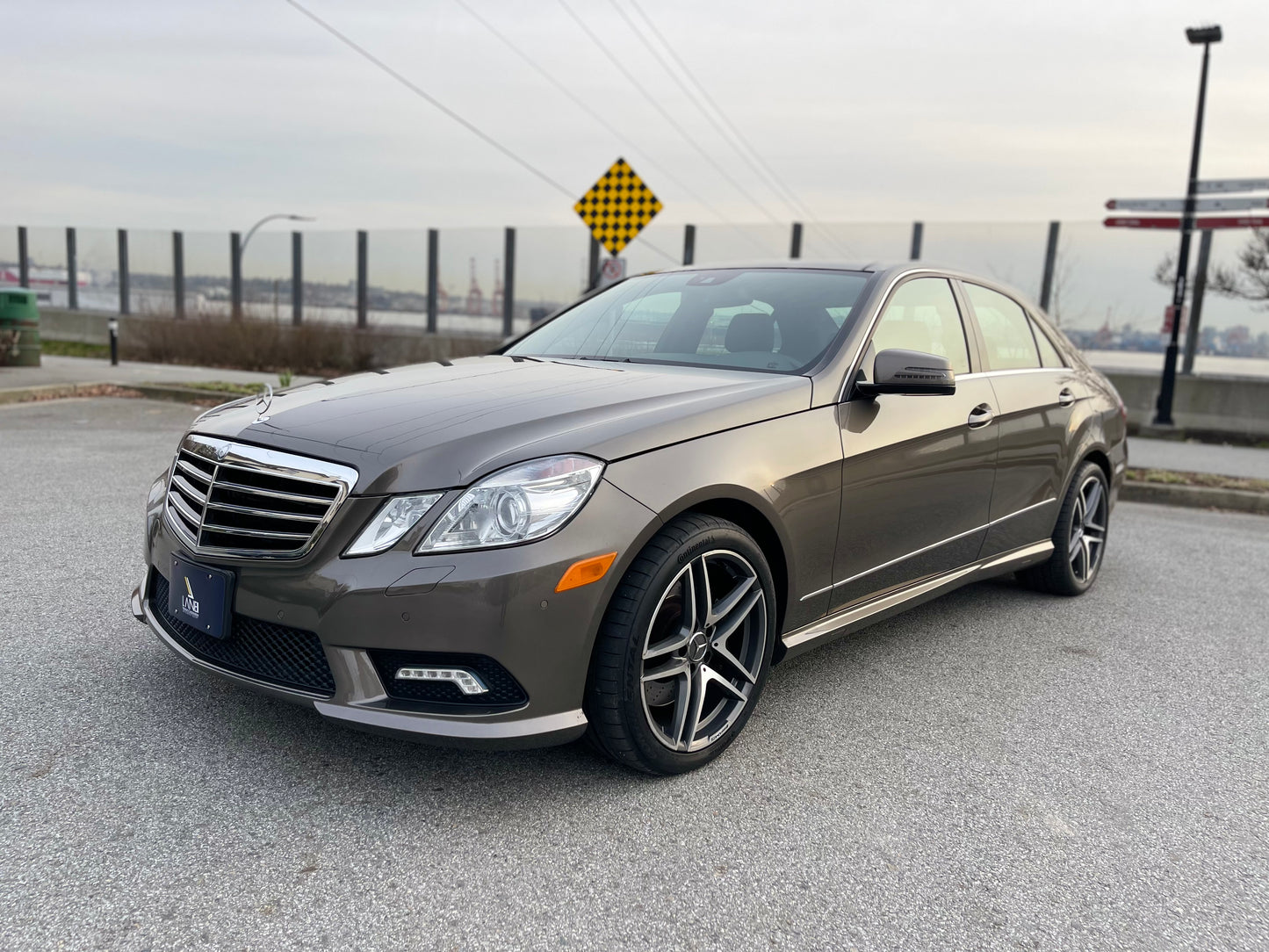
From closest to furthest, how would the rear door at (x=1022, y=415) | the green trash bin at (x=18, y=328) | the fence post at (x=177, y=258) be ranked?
the rear door at (x=1022, y=415) → the green trash bin at (x=18, y=328) → the fence post at (x=177, y=258)

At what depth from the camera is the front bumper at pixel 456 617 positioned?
97.7 inches

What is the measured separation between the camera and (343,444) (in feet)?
8.91

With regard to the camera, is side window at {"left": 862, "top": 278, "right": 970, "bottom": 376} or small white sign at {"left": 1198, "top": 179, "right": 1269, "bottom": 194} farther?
small white sign at {"left": 1198, "top": 179, "right": 1269, "bottom": 194}

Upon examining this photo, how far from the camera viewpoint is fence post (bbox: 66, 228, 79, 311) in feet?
89.0

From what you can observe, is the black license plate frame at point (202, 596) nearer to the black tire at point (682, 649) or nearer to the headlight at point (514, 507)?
the headlight at point (514, 507)

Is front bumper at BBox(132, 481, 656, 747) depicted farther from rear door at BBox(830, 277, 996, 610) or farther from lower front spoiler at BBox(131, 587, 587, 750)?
rear door at BBox(830, 277, 996, 610)

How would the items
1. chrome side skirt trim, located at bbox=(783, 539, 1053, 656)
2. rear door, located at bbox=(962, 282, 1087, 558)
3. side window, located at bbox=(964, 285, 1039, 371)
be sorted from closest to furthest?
1. chrome side skirt trim, located at bbox=(783, 539, 1053, 656)
2. rear door, located at bbox=(962, 282, 1087, 558)
3. side window, located at bbox=(964, 285, 1039, 371)

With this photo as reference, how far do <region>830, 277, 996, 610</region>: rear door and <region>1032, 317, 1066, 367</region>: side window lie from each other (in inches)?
31.9

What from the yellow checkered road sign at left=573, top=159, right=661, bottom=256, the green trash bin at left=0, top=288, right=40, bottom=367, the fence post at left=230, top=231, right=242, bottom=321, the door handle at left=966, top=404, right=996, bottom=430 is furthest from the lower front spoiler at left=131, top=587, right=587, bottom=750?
the fence post at left=230, top=231, right=242, bottom=321

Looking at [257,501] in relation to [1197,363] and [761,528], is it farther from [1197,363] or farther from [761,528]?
[1197,363]

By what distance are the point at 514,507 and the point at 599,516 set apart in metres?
0.22

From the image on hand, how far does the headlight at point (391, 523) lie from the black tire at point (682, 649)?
566mm

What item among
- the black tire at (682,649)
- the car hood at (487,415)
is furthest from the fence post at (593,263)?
the black tire at (682,649)

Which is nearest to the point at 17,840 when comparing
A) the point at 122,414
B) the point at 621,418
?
the point at 621,418
